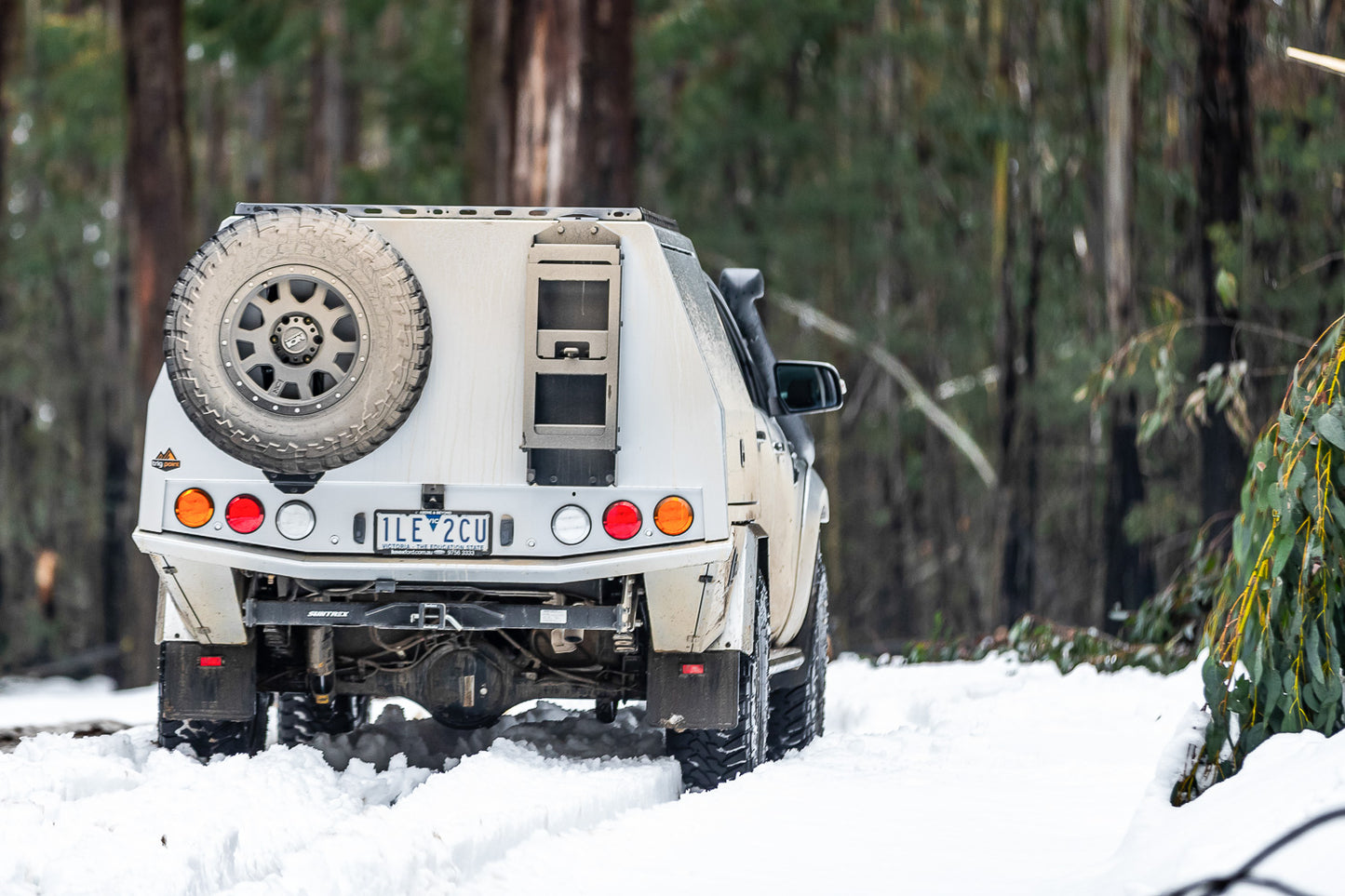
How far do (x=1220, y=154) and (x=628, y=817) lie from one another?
36.2ft

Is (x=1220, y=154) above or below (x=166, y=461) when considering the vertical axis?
above

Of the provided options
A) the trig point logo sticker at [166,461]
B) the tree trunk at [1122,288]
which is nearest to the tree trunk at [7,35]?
the tree trunk at [1122,288]

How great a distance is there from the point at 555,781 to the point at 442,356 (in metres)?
1.46

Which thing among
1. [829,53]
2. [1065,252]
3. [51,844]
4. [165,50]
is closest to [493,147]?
[165,50]

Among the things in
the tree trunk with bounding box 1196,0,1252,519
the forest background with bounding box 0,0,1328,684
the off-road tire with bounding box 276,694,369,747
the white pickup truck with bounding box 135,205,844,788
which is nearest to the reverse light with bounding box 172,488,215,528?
the white pickup truck with bounding box 135,205,844,788

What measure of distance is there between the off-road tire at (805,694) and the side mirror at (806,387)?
2.79 ft

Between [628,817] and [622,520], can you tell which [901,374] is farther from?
[628,817]

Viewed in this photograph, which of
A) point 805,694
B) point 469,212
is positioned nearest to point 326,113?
point 805,694

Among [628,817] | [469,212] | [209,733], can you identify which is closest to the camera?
[628,817]

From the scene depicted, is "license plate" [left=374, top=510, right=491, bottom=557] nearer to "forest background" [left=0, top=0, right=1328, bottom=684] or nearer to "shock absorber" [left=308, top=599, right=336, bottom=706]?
"shock absorber" [left=308, top=599, right=336, bottom=706]

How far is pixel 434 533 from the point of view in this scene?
6.28 meters

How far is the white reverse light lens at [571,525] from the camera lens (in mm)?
6215

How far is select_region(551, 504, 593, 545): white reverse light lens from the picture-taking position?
20.4 ft

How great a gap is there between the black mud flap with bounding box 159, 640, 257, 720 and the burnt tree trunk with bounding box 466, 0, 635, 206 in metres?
8.27
